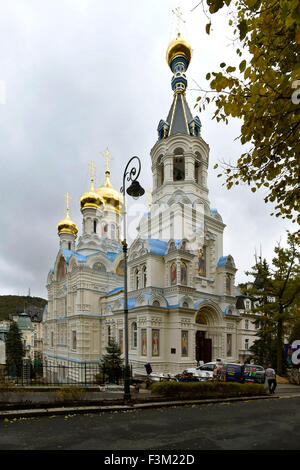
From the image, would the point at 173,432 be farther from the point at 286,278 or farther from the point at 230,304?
the point at 230,304

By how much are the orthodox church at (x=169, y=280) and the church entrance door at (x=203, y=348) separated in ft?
0.25

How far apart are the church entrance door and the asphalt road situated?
1561cm

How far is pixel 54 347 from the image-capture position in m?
38.4

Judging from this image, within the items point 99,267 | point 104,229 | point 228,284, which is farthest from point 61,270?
point 228,284

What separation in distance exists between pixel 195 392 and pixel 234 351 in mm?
15440

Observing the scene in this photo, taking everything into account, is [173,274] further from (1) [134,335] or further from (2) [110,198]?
(2) [110,198]

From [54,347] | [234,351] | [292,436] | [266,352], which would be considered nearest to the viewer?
[292,436]

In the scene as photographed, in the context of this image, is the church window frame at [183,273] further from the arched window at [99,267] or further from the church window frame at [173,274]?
the arched window at [99,267]

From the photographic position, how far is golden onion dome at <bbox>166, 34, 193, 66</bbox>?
31750 millimetres

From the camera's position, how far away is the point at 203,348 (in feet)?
82.7

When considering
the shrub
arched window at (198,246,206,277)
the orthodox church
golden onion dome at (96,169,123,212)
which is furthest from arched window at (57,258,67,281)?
the shrub
